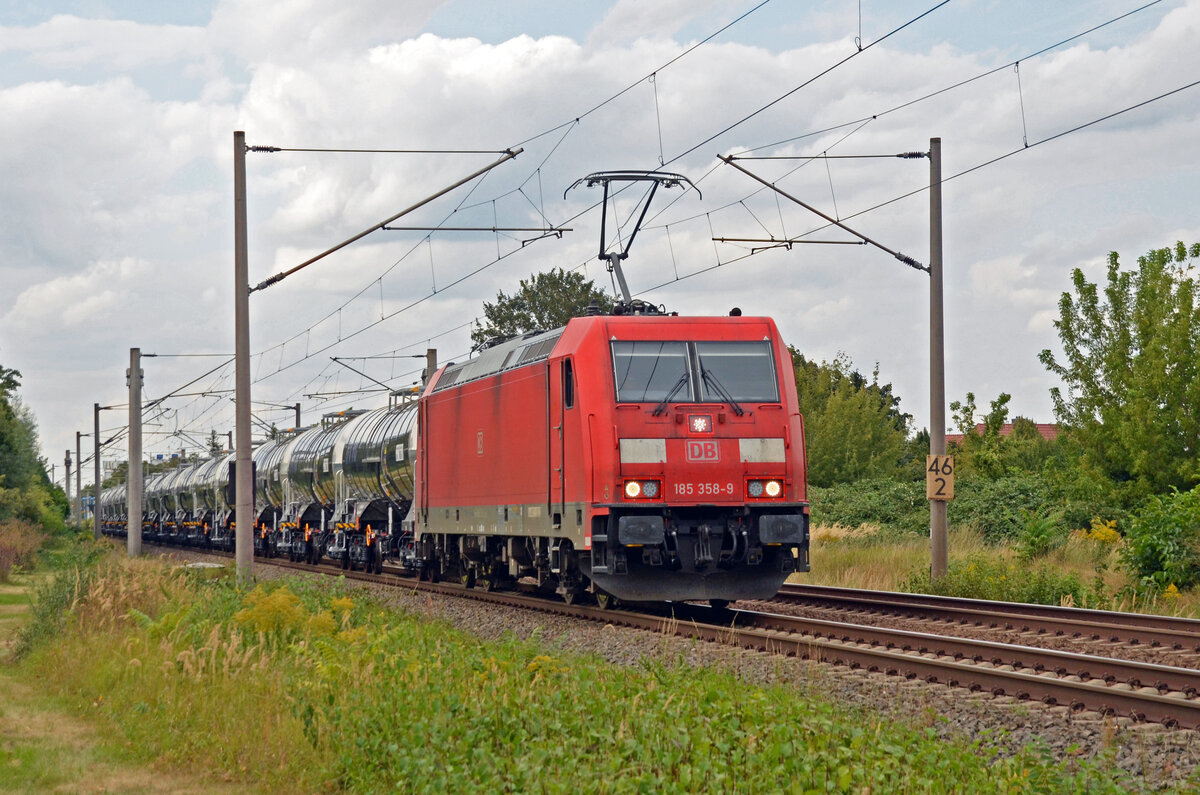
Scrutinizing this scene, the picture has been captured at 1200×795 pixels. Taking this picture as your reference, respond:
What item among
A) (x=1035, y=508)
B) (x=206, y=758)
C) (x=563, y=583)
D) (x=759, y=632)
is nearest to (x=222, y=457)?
(x=1035, y=508)

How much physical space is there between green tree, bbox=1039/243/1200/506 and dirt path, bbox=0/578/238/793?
796 inches

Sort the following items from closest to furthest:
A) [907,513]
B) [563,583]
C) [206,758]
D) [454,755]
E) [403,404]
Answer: [454,755], [206,758], [563,583], [403,404], [907,513]

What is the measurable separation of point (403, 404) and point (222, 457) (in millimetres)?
22207

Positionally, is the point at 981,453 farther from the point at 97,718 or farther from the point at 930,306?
the point at 97,718

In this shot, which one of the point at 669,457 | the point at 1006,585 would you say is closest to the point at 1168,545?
the point at 1006,585

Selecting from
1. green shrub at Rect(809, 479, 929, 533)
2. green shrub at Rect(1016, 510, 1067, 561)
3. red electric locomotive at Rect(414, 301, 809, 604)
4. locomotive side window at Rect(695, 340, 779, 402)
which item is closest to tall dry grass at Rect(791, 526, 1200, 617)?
green shrub at Rect(1016, 510, 1067, 561)

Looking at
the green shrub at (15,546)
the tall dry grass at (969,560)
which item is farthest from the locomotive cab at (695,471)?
the green shrub at (15,546)

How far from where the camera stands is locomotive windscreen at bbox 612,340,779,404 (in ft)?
51.5

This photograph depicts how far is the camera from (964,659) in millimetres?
12438

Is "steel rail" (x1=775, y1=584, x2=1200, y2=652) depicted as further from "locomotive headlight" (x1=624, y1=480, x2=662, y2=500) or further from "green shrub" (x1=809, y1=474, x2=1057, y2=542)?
"green shrub" (x1=809, y1=474, x2=1057, y2=542)

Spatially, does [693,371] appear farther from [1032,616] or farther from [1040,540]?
[1040,540]

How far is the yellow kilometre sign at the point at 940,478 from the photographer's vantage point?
1994 centimetres

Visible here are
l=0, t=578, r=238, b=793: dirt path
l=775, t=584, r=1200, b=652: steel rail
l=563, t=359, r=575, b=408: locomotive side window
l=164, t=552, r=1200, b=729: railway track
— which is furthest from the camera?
l=563, t=359, r=575, b=408: locomotive side window

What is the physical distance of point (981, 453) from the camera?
37.8 meters
